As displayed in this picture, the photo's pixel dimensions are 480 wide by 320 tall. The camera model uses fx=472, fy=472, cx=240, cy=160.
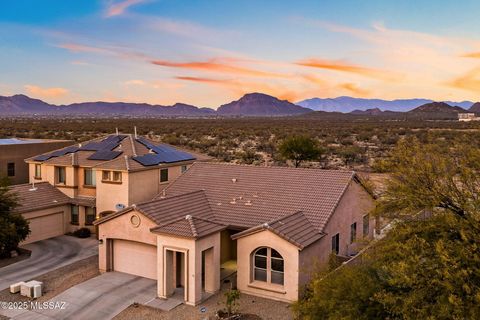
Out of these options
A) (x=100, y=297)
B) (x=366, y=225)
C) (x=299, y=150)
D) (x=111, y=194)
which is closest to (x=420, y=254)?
(x=100, y=297)

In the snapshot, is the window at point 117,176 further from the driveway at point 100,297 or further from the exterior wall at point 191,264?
the exterior wall at point 191,264

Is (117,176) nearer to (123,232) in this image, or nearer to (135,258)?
(123,232)

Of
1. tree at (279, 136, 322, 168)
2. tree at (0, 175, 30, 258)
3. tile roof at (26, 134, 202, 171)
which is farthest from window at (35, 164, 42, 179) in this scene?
tree at (279, 136, 322, 168)

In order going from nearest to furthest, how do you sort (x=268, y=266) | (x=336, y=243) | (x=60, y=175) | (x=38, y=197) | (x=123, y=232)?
(x=268, y=266) → (x=123, y=232) → (x=336, y=243) → (x=38, y=197) → (x=60, y=175)

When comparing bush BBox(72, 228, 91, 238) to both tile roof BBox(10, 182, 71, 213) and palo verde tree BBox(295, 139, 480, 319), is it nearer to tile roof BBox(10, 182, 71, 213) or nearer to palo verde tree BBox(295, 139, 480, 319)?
tile roof BBox(10, 182, 71, 213)

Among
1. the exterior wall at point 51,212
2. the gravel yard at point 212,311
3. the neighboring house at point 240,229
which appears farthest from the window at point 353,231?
the exterior wall at point 51,212
